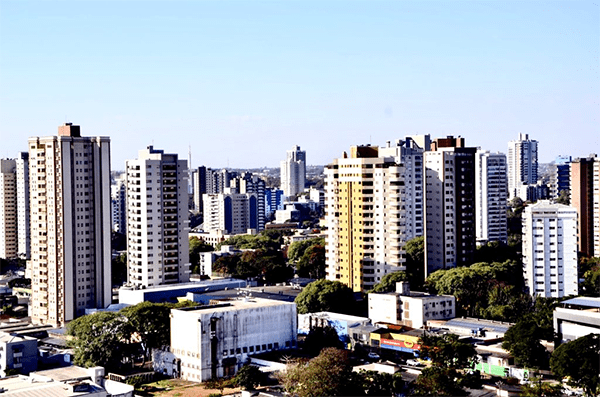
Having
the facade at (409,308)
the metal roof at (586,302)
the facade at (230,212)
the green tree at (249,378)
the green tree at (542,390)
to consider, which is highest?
the facade at (230,212)

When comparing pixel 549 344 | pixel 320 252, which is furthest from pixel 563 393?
pixel 320 252

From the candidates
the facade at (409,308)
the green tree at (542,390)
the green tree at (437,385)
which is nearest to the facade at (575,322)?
the green tree at (542,390)

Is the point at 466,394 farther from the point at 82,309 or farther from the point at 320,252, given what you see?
the point at 320,252

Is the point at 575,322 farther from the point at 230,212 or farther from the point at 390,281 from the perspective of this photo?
the point at 230,212

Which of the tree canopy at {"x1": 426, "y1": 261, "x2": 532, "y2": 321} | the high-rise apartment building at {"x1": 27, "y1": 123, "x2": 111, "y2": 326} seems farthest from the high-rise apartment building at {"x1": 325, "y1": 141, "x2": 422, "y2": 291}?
the high-rise apartment building at {"x1": 27, "y1": 123, "x2": 111, "y2": 326}

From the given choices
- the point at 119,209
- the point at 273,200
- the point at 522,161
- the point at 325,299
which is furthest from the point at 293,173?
the point at 325,299

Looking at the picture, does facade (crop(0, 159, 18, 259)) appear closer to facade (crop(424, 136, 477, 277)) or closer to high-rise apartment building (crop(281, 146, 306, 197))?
facade (crop(424, 136, 477, 277))

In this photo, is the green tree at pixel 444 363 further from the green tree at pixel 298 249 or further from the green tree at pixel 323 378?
the green tree at pixel 298 249
